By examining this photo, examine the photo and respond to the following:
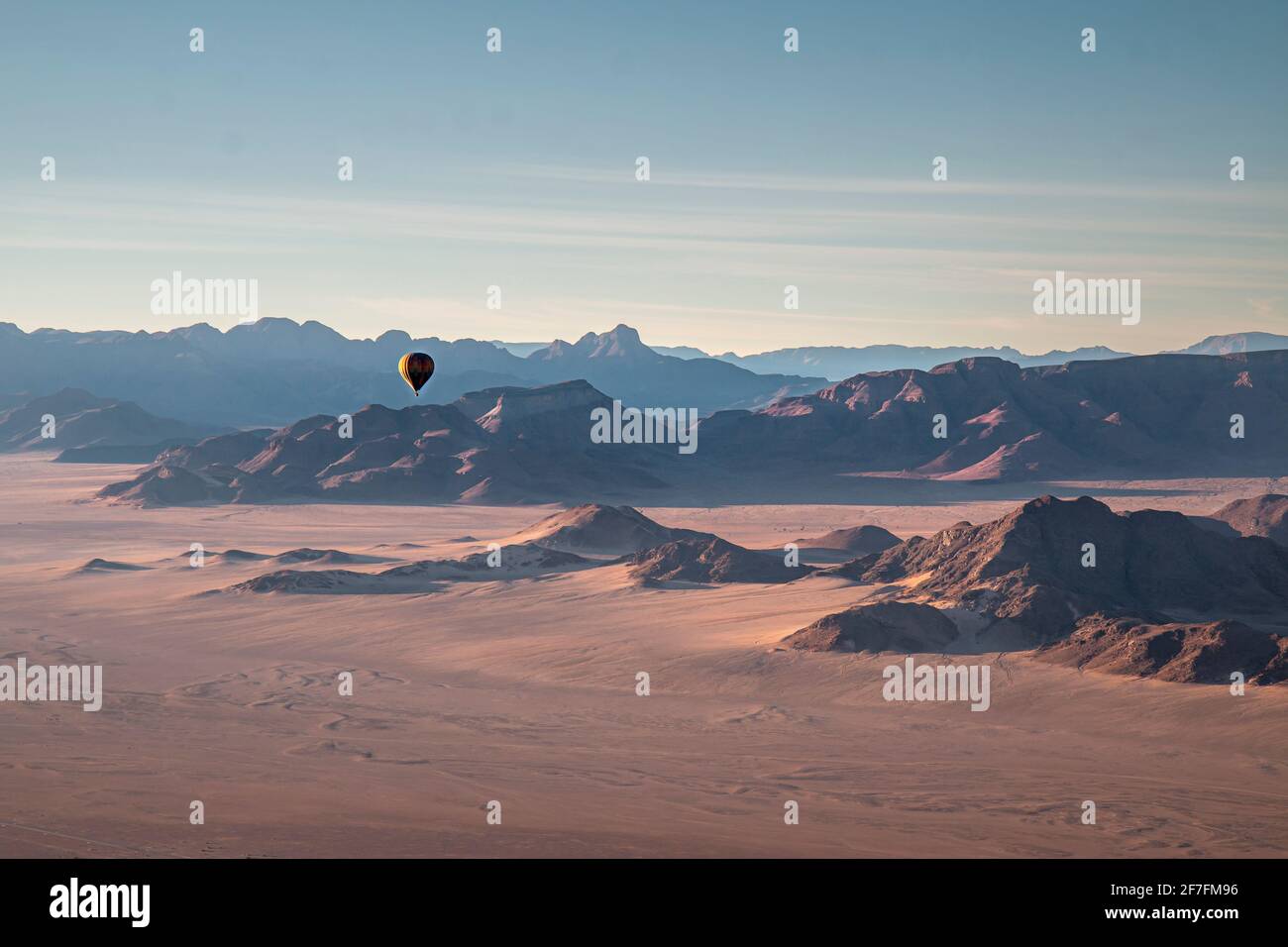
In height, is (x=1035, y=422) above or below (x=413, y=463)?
above

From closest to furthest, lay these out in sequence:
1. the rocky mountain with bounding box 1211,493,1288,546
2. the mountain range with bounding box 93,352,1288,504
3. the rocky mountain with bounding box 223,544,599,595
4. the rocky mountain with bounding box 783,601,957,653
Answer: the rocky mountain with bounding box 783,601,957,653 → the rocky mountain with bounding box 223,544,599,595 → the rocky mountain with bounding box 1211,493,1288,546 → the mountain range with bounding box 93,352,1288,504

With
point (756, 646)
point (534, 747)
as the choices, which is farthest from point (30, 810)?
point (756, 646)

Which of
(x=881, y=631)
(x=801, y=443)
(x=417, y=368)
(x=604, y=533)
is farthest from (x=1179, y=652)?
(x=801, y=443)

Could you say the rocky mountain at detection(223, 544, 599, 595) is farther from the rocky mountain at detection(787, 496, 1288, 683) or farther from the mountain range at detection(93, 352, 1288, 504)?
the mountain range at detection(93, 352, 1288, 504)

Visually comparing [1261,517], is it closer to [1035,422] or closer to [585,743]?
[585,743]

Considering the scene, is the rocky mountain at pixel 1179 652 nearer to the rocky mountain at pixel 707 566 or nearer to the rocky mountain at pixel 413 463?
the rocky mountain at pixel 707 566

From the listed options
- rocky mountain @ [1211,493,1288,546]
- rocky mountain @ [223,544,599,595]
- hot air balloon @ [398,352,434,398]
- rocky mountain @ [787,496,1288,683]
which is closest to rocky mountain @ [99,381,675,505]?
rocky mountain @ [223,544,599,595]
